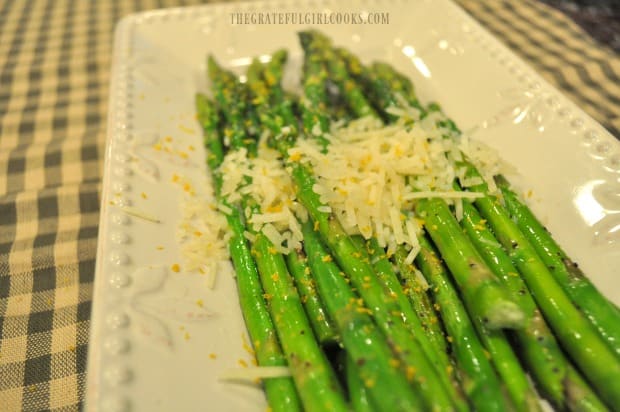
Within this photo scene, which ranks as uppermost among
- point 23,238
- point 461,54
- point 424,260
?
point 461,54

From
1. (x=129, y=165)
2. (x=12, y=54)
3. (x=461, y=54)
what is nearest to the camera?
(x=129, y=165)

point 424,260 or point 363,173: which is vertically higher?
point 363,173

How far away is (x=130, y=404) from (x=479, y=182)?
1.94 metres

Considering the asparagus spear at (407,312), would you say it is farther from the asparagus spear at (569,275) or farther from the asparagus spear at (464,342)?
the asparagus spear at (569,275)

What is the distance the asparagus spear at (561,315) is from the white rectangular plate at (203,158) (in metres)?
0.34

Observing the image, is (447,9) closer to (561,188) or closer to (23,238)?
(561,188)

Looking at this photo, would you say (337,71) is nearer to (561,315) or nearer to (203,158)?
(203,158)

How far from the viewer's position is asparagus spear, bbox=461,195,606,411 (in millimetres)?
1686

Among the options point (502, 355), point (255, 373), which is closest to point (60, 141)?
point (255, 373)

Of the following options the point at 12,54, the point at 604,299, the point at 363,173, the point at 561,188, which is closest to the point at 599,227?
the point at 561,188

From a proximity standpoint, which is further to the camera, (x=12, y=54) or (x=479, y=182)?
(x=12, y=54)

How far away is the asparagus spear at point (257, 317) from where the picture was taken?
72.7 inches

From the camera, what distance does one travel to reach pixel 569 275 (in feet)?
6.78

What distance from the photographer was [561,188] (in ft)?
8.12
